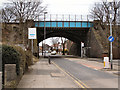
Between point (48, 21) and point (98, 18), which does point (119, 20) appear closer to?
point (98, 18)

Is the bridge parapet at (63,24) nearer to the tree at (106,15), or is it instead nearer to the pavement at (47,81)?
the tree at (106,15)

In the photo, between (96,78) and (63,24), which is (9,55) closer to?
(96,78)

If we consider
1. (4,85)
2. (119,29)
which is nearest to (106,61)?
(4,85)

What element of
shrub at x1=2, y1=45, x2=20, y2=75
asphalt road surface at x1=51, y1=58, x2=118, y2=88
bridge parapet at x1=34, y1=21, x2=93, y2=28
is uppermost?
bridge parapet at x1=34, y1=21, x2=93, y2=28

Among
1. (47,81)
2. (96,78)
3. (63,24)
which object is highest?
(63,24)

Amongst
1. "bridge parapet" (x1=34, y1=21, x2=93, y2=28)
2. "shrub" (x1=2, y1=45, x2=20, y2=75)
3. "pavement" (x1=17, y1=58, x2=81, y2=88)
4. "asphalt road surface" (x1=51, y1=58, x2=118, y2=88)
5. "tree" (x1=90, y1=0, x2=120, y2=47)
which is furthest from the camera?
"bridge parapet" (x1=34, y1=21, x2=93, y2=28)

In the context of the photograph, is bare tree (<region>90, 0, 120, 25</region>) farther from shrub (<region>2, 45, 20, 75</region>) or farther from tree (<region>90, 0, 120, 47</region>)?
shrub (<region>2, 45, 20, 75</region>)

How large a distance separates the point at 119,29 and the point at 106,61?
2302 cm

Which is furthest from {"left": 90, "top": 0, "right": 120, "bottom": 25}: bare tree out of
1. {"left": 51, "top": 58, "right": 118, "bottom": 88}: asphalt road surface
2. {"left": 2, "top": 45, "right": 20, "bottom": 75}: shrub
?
{"left": 2, "top": 45, "right": 20, "bottom": 75}: shrub

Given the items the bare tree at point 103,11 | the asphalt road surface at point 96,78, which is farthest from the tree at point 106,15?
the asphalt road surface at point 96,78

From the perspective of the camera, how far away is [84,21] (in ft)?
143

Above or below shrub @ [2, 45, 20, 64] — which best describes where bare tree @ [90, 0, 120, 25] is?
above

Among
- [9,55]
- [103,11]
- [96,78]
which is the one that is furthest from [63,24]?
[9,55]

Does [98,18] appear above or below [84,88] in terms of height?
above
